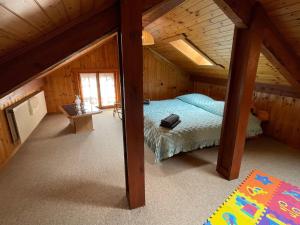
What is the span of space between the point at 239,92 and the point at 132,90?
1.16 meters

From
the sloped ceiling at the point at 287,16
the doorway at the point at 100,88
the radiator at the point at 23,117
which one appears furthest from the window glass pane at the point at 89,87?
the sloped ceiling at the point at 287,16

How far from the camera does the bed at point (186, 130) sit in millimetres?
2268

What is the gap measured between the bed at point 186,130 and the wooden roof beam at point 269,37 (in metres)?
1.03

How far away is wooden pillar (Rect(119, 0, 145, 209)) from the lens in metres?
1.20

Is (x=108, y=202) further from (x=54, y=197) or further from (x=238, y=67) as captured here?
(x=238, y=67)

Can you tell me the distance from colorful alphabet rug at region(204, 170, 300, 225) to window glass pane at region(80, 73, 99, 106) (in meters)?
4.17

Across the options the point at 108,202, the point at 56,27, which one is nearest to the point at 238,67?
the point at 56,27

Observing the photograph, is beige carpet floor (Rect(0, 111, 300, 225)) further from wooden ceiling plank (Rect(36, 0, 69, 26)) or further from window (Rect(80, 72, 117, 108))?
window (Rect(80, 72, 117, 108))

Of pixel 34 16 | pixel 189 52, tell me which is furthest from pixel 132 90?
pixel 189 52

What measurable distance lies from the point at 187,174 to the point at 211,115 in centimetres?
126

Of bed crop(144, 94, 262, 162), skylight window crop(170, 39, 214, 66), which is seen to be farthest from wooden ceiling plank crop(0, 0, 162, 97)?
skylight window crop(170, 39, 214, 66)

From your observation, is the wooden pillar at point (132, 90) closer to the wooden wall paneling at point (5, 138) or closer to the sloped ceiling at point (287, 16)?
the sloped ceiling at point (287, 16)

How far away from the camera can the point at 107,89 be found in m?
5.14

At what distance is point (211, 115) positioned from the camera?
2955 mm
